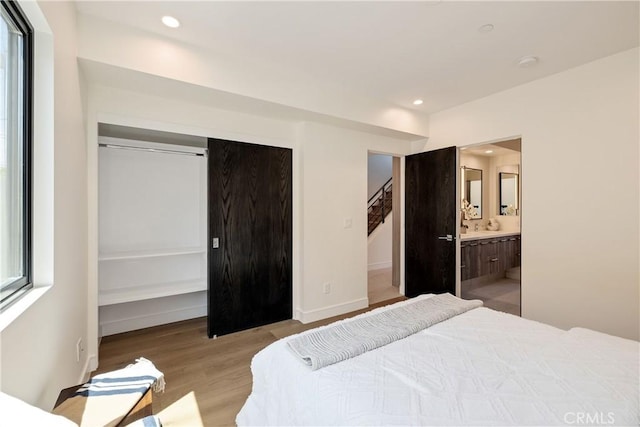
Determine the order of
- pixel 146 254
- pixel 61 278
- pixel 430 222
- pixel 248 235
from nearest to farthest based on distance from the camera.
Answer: pixel 61 278 → pixel 146 254 → pixel 248 235 → pixel 430 222

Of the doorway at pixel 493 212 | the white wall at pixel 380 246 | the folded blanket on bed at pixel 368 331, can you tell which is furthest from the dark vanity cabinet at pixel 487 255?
the white wall at pixel 380 246

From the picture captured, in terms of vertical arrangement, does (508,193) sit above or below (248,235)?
above

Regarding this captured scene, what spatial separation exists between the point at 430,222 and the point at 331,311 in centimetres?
171

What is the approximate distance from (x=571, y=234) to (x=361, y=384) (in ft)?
8.72

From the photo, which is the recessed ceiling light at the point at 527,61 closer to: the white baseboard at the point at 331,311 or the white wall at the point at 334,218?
the white wall at the point at 334,218

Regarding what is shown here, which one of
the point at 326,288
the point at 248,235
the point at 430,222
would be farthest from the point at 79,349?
the point at 430,222

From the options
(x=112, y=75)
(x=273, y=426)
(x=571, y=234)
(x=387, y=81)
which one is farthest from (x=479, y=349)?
(x=112, y=75)

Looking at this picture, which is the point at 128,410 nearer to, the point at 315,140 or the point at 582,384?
the point at 582,384

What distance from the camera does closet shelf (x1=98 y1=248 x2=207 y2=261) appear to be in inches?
106

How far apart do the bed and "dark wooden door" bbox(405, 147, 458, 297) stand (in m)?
1.92

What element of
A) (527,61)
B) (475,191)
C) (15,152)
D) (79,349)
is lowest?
(79,349)

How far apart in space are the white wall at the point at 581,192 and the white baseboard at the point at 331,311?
1768 mm

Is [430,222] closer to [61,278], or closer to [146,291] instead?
[146,291]

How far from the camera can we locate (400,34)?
7.21 feet
